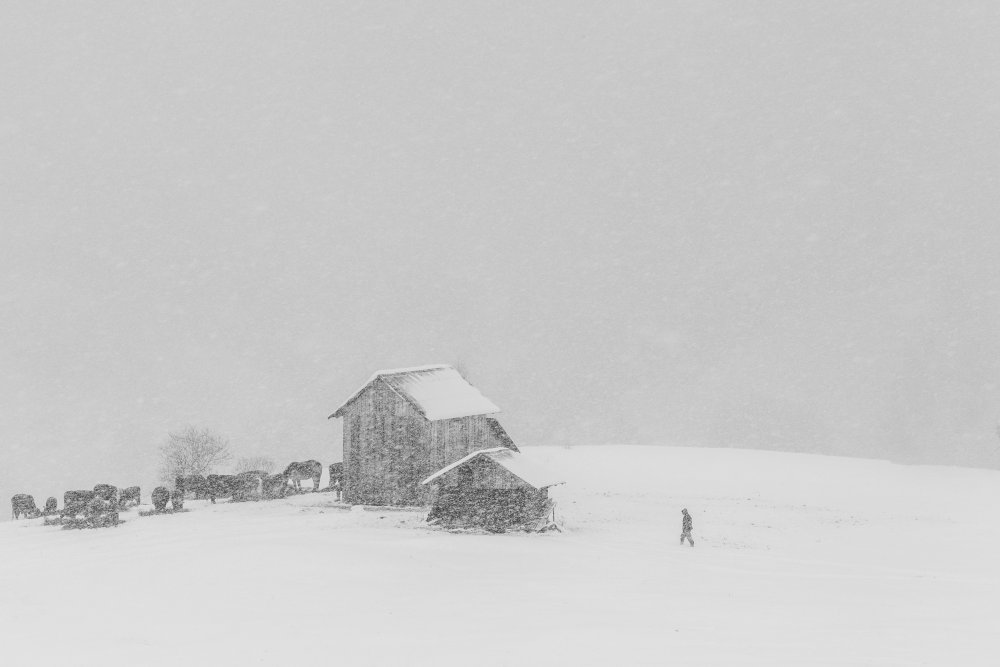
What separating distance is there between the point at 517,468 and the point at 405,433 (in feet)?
31.8

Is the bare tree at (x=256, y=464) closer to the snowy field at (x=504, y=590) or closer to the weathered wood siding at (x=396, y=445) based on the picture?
the weathered wood siding at (x=396, y=445)

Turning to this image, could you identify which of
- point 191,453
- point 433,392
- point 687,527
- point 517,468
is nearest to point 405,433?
point 433,392

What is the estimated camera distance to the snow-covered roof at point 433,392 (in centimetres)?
4144

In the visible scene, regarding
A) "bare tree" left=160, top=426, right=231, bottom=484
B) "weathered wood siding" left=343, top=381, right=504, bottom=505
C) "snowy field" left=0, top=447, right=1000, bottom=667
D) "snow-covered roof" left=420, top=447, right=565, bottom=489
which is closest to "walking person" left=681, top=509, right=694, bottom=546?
"snowy field" left=0, top=447, right=1000, bottom=667

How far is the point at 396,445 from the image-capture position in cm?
4172

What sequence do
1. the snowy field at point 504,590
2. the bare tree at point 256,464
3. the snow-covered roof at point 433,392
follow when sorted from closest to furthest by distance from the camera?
1. the snowy field at point 504,590
2. the snow-covered roof at point 433,392
3. the bare tree at point 256,464

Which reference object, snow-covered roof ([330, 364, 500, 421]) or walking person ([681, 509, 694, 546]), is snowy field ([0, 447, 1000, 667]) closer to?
walking person ([681, 509, 694, 546])

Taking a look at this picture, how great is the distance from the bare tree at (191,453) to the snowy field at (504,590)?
12.9 metres

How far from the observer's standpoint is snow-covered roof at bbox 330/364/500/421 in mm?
41438

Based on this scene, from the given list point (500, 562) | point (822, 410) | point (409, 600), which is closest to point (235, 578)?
point (409, 600)

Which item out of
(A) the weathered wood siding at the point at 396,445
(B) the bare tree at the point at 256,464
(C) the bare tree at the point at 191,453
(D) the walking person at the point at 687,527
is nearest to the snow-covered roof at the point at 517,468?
(D) the walking person at the point at 687,527

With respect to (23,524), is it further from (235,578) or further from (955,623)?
(955,623)

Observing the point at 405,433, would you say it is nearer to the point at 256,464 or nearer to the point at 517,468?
the point at 517,468

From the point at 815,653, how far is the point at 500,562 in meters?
11.1
